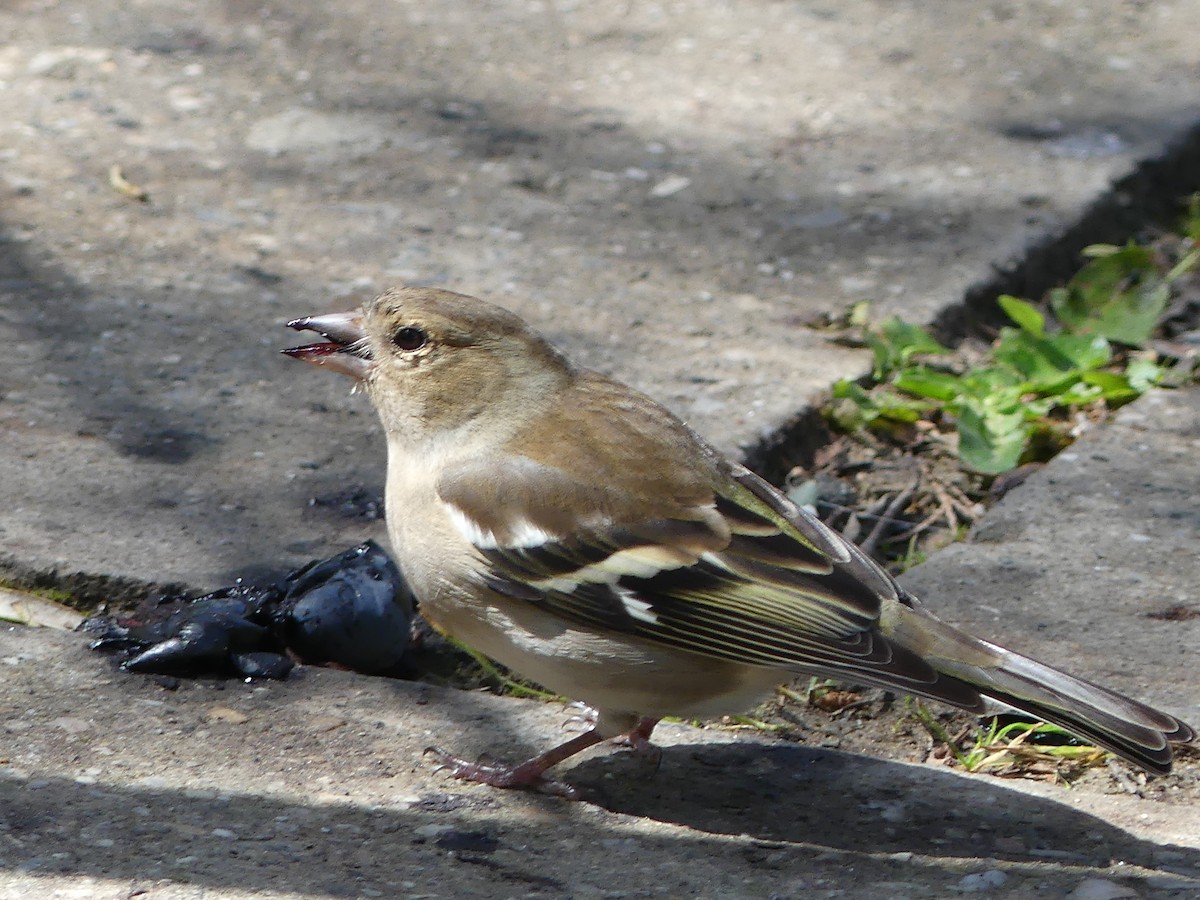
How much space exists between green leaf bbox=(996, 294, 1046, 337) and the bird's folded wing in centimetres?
186

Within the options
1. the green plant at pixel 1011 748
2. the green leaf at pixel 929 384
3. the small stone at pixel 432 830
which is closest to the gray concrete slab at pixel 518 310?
the small stone at pixel 432 830

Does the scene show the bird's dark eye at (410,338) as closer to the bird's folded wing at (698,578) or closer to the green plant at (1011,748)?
the bird's folded wing at (698,578)

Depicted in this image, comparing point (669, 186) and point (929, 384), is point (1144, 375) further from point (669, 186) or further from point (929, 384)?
point (669, 186)

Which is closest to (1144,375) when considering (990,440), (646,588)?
(990,440)

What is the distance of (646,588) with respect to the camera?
2.96 metres

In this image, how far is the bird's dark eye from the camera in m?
3.41

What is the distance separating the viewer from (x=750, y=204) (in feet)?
18.5

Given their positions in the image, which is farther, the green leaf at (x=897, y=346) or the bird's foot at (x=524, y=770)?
the green leaf at (x=897, y=346)

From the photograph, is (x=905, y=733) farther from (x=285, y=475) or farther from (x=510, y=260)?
(x=510, y=260)

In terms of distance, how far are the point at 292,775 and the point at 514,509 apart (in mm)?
667

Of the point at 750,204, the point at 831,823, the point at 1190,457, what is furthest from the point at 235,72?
the point at 831,823

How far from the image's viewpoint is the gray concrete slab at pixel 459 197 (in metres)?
4.05

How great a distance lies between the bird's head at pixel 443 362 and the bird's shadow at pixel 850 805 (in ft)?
2.63

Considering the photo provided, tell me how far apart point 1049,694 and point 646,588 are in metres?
0.76
